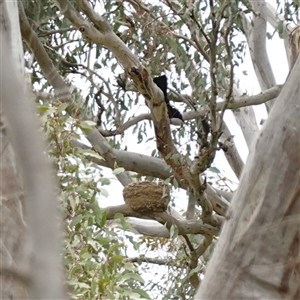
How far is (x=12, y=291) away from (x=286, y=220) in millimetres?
601

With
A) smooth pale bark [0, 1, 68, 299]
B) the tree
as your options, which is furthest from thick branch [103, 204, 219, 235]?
smooth pale bark [0, 1, 68, 299]

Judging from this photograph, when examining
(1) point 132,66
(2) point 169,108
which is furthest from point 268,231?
(2) point 169,108

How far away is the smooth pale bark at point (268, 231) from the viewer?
124 centimetres

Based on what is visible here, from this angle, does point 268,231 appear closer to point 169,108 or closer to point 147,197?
point 169,108

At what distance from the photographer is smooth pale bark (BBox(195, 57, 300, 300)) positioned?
1240 millimetres

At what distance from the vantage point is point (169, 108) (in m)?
3.99

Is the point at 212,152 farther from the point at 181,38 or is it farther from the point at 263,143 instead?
the point at 263,143

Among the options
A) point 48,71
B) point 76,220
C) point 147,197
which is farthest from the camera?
point 147,197

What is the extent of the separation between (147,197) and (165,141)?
587mm

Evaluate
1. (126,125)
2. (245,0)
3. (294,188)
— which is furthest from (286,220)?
(126,125)

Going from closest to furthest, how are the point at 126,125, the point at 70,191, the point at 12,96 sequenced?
the point at 12,96, the point at 70,191, the point at 126,125

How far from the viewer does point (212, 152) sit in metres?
3.55

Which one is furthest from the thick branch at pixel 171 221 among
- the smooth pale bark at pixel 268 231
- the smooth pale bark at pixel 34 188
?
the smooth pale bark at pixel 34 188

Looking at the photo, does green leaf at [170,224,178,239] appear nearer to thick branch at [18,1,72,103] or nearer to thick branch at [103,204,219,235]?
thick branch at [103,204,219,235]
